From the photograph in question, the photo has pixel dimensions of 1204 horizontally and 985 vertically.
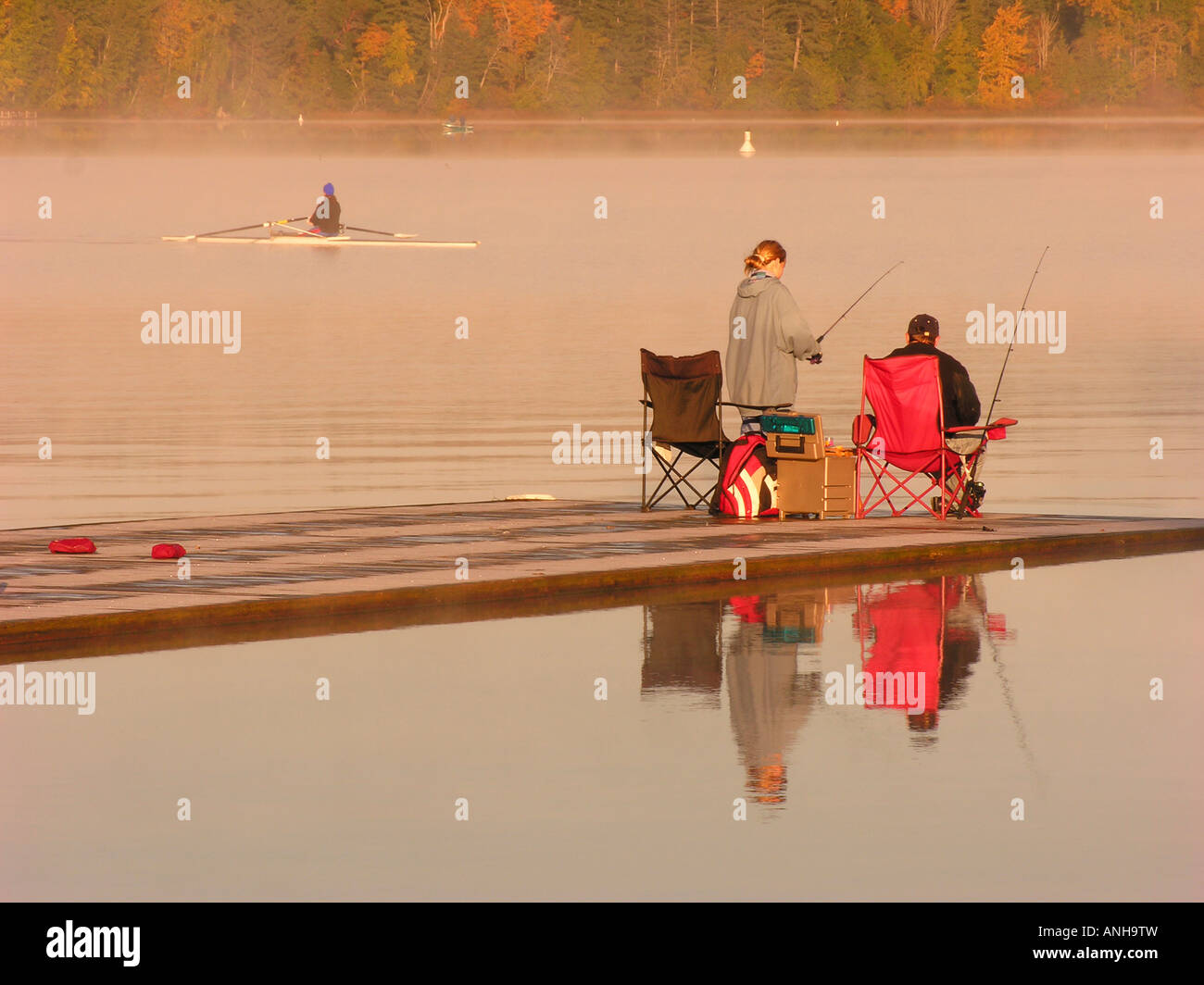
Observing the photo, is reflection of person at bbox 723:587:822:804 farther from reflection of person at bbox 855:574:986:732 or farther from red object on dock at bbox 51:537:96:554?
red object on dock at bbox 51:537:96:554

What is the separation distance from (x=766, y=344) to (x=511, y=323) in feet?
92.2

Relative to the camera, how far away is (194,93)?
583ft

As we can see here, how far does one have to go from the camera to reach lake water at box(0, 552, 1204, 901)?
23.7ft

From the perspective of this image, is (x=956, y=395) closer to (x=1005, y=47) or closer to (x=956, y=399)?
(x=956, y=399)

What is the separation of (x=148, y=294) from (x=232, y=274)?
6.57 m

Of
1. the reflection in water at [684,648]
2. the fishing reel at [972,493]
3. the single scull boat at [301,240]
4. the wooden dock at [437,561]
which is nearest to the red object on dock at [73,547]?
the wooden dock at [437,561]

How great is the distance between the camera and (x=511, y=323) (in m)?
42.3

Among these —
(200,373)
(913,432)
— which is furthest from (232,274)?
(913,432)

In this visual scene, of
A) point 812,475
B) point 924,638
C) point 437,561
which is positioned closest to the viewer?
point 924,638

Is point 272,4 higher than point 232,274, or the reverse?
point 272,4

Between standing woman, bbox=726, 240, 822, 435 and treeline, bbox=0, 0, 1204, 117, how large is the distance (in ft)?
528

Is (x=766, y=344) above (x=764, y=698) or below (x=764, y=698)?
above

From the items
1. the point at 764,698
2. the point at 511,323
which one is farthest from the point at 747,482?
the point at 511,323
